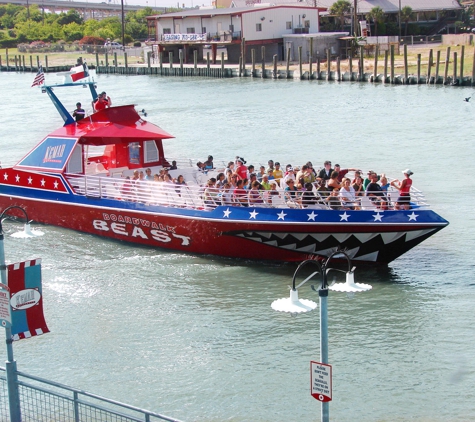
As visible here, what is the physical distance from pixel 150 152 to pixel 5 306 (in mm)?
13476

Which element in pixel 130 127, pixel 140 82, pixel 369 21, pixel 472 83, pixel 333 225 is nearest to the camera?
pixel 333 225

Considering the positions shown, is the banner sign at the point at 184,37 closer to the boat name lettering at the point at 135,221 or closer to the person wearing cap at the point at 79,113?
the person wearing cap at the point at 79,113

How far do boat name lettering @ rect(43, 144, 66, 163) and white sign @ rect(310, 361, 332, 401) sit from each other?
47.6 feet

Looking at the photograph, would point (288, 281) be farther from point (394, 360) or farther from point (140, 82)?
point (140, 82)

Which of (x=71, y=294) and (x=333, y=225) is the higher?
(x=333, y=225)

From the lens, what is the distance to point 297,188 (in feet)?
59.9

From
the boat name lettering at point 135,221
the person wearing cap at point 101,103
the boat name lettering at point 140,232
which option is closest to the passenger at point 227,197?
the boat name lettering at point 140,232

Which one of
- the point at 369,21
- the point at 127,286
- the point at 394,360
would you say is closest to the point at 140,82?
the point at 369,21

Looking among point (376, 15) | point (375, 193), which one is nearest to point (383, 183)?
point (375, 193)

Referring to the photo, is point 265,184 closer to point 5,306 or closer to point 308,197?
point 308,197

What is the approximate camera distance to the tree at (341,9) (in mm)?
87938

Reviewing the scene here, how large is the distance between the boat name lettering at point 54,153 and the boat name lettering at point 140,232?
213cm

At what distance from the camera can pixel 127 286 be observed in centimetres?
1858

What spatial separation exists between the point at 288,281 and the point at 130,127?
23.5 ft
